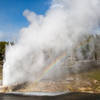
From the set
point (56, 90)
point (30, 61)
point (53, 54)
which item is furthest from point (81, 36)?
point (56, 90)

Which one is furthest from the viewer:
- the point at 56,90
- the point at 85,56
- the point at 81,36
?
the point at 85,56

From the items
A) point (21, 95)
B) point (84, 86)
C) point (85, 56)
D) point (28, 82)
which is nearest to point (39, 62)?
point (28, 82)

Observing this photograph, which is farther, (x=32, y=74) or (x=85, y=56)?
(x=85, y=56)

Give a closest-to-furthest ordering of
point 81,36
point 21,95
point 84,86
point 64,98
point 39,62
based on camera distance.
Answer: point 64,98
point 21,95
point 84,86
point 39,62
point 81,36

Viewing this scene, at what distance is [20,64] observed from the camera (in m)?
39.2

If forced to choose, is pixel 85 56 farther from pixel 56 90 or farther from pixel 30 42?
pixel 56 90

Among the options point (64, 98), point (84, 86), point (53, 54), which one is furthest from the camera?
point (53, 54)

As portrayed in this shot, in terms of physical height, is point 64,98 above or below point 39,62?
below

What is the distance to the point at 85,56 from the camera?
253ft

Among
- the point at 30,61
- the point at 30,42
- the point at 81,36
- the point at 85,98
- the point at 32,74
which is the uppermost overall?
the point at 81,36

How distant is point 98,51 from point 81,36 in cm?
1509

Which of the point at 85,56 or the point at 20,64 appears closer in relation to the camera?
the point at 20,64

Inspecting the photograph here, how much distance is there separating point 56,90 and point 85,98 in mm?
6716

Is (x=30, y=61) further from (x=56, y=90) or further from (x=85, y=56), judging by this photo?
(x=85, y=56)
